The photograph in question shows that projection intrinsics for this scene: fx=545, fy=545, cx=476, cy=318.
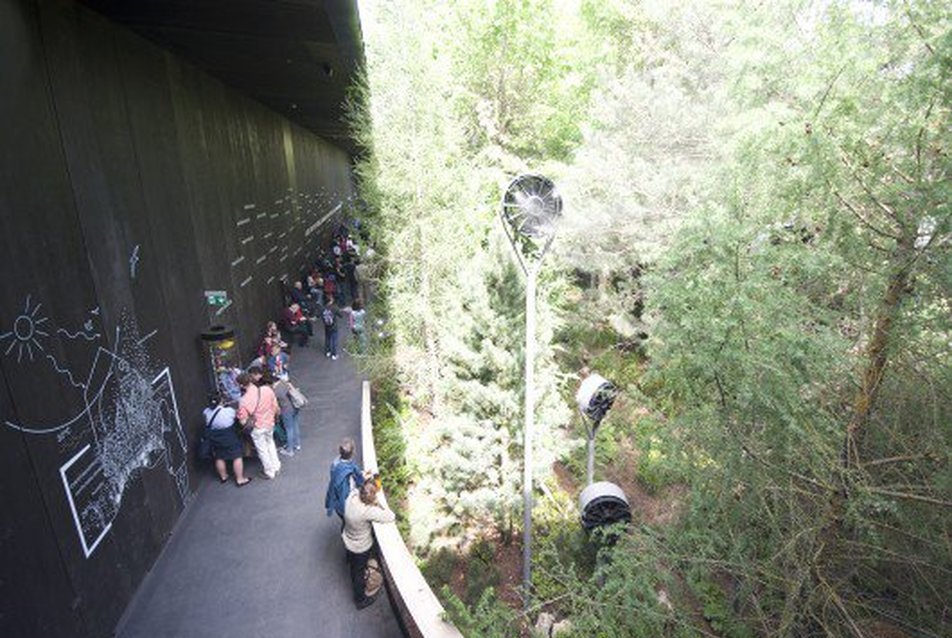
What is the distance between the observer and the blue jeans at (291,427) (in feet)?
29.7

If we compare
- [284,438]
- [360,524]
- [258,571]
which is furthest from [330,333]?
[360,524]

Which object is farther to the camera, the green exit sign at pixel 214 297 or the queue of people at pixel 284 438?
the green exit sign at pixel 214 297

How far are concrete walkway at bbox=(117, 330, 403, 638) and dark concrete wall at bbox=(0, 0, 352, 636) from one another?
0.33 m

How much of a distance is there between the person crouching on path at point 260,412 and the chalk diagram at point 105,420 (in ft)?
3.14

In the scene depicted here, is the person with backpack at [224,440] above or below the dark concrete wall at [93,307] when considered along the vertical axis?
below

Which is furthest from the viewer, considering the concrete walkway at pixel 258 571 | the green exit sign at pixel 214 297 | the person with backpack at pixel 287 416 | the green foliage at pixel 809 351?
the green exit sign at pixel 214 297

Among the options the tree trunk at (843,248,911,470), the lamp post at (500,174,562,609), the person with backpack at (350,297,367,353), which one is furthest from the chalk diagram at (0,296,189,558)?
the tree trunk at (843,248,911,470)

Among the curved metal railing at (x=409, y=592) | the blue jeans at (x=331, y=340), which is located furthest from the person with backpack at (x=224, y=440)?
the blue jeans at (x=331, y=340)

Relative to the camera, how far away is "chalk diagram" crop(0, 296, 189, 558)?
4887mm

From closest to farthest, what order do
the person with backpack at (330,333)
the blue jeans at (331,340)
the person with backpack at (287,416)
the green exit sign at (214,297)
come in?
the person with backpack at (287,416)
the green exit sign at (214,297)
the person with backpack at (330,333)
the blue jeans at (331,340)

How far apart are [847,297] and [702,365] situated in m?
1.09

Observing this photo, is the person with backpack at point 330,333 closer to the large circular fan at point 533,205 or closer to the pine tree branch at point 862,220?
the large circular fan at point 533,205

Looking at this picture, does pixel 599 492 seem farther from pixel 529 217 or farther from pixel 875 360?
pixel 875 360

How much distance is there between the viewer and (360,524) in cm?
603
